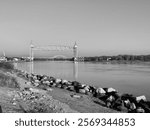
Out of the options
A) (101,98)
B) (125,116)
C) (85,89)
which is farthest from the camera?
(85,89)

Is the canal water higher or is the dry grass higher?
the dry grass

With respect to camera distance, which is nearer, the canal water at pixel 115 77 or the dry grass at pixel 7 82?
the dry grass at pixel 7 82

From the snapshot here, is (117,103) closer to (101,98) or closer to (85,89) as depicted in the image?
(101,98)

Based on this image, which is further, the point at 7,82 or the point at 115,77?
the point at 115,77

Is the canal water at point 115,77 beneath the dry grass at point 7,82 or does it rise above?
beneath

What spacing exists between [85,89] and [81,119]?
490cm

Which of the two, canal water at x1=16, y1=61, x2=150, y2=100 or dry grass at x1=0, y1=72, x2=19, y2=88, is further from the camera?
canal water at x1=16, y1=61, x2=150, y2=100

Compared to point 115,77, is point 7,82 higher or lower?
higher

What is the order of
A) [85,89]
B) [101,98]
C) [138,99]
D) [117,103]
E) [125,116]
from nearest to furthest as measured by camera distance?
[125,116]
[117,103]
[138,99]
[101,98]
[85,89]

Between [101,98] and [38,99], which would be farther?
[101,98]

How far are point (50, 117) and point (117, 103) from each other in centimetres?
320

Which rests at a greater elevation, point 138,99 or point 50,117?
point 50,117

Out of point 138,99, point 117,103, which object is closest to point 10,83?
point 117,103

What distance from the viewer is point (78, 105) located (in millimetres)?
5672
